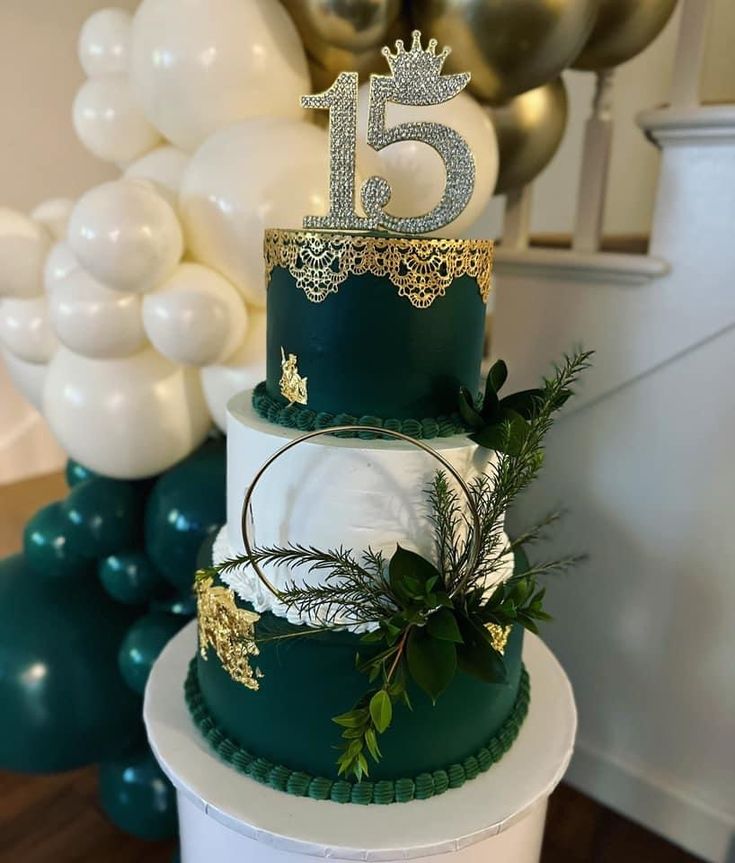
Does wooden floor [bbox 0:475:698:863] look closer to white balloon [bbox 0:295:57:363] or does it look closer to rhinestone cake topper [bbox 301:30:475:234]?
white balloon [bbox 0:295:57:363]

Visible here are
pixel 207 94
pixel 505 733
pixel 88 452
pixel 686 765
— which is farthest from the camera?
pixel 686 765

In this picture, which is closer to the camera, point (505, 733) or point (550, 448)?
point (505, 733)

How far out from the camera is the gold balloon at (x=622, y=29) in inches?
51.9

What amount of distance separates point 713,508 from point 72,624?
1.23 m

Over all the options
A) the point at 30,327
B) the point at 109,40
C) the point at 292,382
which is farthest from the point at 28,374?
the point at 292,382

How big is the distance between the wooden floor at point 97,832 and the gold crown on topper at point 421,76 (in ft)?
4.82

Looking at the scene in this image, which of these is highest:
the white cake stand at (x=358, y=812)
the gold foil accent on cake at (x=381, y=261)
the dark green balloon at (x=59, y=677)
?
the gold foil accent on cake at (x=381, y=261)

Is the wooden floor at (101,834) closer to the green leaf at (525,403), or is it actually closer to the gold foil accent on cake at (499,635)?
the gold foil accent on cake at (499,635)

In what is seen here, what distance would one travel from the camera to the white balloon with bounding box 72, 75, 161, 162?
132cm

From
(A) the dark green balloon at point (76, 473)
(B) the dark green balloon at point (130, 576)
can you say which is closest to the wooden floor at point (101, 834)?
(B) the dark green balloon at point (130, 576)

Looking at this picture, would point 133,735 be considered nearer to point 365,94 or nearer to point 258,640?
point 258,640

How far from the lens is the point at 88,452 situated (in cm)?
126

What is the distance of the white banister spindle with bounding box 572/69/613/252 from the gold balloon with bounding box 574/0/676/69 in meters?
0.11

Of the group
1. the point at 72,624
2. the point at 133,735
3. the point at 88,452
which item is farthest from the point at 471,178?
the point at 133,735
